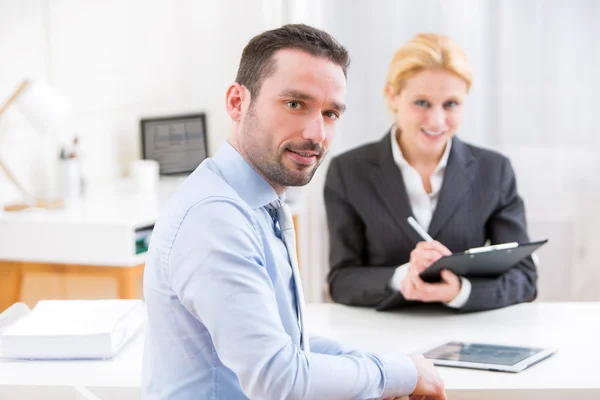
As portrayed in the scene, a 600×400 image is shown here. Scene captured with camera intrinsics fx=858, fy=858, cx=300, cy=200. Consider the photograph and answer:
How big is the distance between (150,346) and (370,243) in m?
1.25

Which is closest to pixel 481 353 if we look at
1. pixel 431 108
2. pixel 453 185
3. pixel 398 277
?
pixel 398 277

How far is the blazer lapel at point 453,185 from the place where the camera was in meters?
2.52

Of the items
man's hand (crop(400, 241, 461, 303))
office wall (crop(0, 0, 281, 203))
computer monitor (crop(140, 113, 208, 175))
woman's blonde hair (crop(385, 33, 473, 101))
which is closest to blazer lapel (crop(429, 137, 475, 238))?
woman's blonde hair (crop(385, 33, 473, 101))

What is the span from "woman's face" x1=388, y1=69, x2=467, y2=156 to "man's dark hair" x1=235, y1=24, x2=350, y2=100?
1.17 meters

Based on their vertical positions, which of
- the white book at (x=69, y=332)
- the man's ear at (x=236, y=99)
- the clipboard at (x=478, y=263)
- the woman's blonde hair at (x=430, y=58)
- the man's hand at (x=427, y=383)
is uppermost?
the woman's blonde hair at (x=430, y=58)

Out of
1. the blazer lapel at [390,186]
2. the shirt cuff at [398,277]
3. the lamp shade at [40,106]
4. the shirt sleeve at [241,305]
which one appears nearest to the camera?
the shirt sleeve at [241,305]

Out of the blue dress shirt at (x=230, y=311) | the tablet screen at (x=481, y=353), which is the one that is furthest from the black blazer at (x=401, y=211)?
the blue dress shirt at (x=230, y=311)

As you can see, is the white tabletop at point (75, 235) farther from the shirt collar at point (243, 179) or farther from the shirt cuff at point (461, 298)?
the shirt collar at point (243, 179)

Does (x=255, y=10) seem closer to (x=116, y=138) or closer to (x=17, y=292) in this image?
(x=116, y=138)

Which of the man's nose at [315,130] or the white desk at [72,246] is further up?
the man's nose at [315,130]

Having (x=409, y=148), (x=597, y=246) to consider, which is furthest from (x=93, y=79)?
(x=597, y=246)

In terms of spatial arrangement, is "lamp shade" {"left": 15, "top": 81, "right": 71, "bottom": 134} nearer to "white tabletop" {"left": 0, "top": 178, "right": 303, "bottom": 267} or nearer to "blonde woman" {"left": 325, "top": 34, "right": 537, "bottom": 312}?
"white tabletop" {"left": 0, "top": 178, "right": 303, "bottom": 267}

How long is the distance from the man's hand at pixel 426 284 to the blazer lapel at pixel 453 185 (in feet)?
1.14

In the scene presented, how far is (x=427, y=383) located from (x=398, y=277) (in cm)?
83
